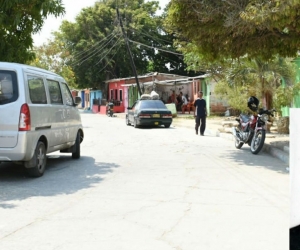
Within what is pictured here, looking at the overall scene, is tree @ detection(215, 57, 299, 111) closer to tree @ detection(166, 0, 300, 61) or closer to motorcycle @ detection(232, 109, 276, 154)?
motorcycle @ detection(232, 109, 276, 154)

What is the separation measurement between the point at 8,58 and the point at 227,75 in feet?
34.7

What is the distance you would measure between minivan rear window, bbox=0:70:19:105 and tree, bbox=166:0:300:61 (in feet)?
14.3

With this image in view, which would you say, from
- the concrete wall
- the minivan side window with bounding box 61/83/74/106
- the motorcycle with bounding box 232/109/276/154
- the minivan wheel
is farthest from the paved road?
the concrete wall

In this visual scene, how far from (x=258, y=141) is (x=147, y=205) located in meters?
6.49

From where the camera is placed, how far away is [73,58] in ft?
166

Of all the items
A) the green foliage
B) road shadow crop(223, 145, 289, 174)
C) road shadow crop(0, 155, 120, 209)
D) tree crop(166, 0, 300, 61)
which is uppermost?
tree crop(166, 0, 300, 61)

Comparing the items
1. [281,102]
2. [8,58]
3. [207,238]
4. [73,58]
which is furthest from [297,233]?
[73,58]

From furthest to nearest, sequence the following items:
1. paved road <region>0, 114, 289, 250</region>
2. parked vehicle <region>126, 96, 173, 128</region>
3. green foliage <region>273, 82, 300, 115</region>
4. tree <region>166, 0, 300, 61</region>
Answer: parked vehicle <region>126, 96, 173, 128</region>, green foliage <region>273, 82, 300, 115</region>, tree <region>166, 0, 300, 61</region>, paved road <region>0, 114, 289, 250</region>

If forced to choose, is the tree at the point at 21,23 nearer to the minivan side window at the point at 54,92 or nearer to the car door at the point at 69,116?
the car door at the point at 69,116

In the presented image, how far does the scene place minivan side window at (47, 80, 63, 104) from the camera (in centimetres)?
908

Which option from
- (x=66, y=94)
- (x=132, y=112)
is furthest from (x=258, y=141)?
(x=132, y=112)

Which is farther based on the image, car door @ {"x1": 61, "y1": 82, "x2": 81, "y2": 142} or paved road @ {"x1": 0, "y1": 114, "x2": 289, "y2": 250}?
car door @ {"x1": 61, "y1": 82, "x2": 81, "y2": 142}

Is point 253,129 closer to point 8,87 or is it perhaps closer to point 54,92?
point 54,92

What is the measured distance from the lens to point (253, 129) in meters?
12.6
